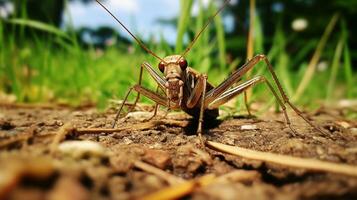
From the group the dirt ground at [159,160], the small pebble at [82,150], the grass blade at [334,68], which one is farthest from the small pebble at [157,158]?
the grass blade at [334,68]

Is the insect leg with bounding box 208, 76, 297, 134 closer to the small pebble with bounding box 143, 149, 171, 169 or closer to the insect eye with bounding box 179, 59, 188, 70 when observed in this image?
the insect eye with bounding box 179, 59, 188, 70

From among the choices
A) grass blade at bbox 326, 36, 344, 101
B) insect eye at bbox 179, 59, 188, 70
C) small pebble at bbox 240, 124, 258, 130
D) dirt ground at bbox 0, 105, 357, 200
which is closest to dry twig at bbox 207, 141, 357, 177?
dirt ground at bbox 0, 105, 357, 200

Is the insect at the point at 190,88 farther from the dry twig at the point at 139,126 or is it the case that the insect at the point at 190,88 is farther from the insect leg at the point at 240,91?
the dry twig at the point at 139,126

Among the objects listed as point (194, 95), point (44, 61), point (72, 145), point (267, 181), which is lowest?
point (267, 181)

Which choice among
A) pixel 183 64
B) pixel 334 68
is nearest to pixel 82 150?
pixel 183 64

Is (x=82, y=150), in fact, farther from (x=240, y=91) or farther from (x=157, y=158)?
(x=240, y=91)

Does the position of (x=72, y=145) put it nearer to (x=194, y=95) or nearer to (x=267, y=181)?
(x=267, y=181)

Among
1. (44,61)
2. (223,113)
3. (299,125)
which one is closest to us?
(299,125)

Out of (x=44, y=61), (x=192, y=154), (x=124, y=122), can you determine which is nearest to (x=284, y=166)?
(x=192, y=154)
